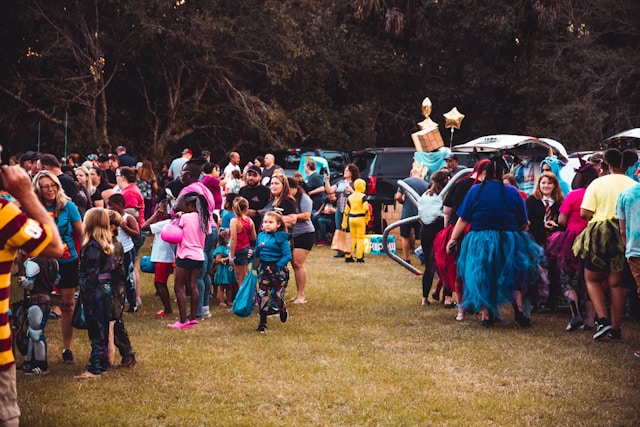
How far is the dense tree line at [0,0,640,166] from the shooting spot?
2533cm

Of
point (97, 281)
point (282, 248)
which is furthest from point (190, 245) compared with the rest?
point (97, 281)

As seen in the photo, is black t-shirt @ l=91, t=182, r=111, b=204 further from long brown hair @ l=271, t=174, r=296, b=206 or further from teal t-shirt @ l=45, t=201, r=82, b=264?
teal t-shirt @ l=45, t=201, r=82, b=264

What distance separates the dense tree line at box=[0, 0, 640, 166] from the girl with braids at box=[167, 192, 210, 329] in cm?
1616

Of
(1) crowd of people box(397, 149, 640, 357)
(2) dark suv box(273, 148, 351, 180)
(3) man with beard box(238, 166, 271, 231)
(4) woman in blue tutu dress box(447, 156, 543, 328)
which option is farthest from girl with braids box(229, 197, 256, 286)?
(2) dark suv box(273, 148, 351, 180)

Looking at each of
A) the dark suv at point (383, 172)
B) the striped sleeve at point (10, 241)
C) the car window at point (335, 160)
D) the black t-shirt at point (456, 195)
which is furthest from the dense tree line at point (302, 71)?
the striped sleeve at point (10, 241)

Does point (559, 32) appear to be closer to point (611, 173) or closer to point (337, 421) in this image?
point (611, 173)

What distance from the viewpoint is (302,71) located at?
2936 centimetres

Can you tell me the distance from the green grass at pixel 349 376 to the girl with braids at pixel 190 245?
0.42 m

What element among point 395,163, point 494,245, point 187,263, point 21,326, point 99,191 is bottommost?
point 21,326

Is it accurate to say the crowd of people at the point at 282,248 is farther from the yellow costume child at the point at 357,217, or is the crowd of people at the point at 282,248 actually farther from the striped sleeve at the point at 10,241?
the yellow costume child at the point at 357,217

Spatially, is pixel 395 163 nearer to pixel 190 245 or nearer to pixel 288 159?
pixel 288 159

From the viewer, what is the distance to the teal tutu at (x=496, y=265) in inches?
373

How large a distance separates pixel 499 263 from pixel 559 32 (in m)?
22.2

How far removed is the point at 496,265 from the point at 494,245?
0.73ft
